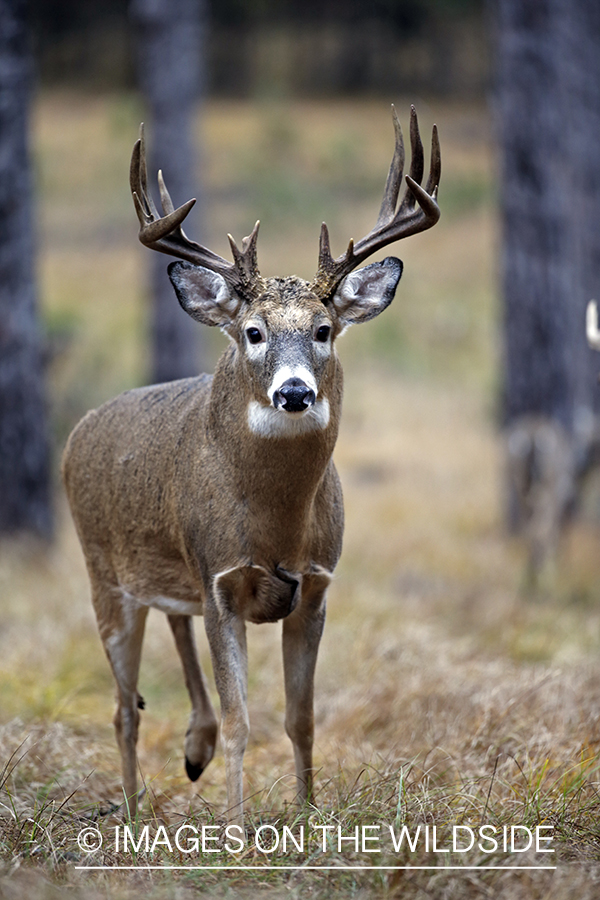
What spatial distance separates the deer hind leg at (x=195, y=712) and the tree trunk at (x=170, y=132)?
6891mm

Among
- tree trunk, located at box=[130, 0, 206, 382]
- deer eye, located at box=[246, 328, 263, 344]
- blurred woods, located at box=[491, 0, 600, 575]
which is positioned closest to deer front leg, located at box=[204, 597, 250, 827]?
deer eye, located at box=[246, 328, 263, 344]

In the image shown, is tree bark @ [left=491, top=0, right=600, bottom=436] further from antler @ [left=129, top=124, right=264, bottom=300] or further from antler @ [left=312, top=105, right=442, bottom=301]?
antler @ [left=129, top=124, right=264, bottom=300]

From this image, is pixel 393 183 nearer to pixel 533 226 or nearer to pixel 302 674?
pixel 302 674

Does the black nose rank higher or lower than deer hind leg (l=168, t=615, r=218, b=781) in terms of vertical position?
higher

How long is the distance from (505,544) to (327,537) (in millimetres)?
6434

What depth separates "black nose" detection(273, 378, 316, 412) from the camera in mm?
3520

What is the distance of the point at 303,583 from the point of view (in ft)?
13.4

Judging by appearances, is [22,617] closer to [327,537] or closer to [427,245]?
[327,537]

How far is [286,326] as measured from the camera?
376cm

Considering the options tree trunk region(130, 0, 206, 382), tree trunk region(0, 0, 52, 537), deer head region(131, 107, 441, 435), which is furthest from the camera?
tree trunk region(130, 0, 206, 382)

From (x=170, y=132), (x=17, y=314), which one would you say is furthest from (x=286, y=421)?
(x=170, y=132)

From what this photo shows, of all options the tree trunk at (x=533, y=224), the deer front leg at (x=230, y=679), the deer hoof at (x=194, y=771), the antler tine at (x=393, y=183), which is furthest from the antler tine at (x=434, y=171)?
the tree trunk at (x=533, y=224)

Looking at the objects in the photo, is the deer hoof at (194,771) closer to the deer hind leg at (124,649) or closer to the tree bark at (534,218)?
the deer hind leg at (124,649)

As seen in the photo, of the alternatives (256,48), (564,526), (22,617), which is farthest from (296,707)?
(256,48)
